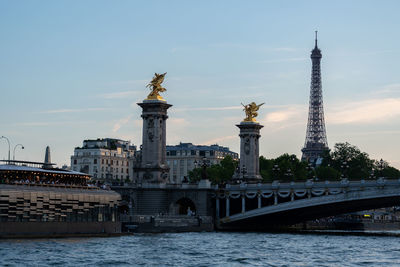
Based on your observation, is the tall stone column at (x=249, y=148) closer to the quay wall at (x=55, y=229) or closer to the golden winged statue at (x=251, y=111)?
the golden winged statue at (x=251, y=111)

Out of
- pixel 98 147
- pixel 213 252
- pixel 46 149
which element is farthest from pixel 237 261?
pixel 98 147

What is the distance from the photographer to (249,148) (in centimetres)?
14238

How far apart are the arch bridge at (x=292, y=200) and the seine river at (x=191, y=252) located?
1375cm

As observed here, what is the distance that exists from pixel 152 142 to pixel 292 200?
2128cm

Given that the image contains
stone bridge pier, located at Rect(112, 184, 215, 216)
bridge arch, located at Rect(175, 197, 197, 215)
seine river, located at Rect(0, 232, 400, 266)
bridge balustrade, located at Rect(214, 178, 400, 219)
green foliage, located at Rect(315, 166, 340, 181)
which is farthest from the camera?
green foliage, located at Rect(315, 166, 340, 181)

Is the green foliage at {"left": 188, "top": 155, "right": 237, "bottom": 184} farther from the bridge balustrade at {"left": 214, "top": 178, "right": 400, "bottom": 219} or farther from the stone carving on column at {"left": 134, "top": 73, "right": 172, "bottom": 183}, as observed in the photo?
the stone carving on column at {"left": 134, "top": 73, "right": 172, "bottom": 183}

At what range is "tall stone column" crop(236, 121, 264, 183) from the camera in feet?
464

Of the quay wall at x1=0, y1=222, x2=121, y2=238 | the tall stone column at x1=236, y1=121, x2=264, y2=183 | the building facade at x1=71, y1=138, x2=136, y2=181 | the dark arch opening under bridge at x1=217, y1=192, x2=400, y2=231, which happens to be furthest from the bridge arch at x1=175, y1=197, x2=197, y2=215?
the building facade at x1=71, y1=138, x2=136, y2=181

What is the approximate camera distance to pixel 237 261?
63.7 metres

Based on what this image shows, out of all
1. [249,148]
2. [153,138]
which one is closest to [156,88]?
[153,138]

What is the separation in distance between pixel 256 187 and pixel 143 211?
52.2 ft

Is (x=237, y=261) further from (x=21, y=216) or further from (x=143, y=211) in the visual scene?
(x=143, y=211)

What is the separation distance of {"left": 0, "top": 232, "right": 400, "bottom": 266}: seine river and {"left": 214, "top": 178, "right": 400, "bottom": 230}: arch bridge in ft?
45.1

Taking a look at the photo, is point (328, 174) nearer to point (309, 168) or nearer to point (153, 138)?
point (309, 168)
